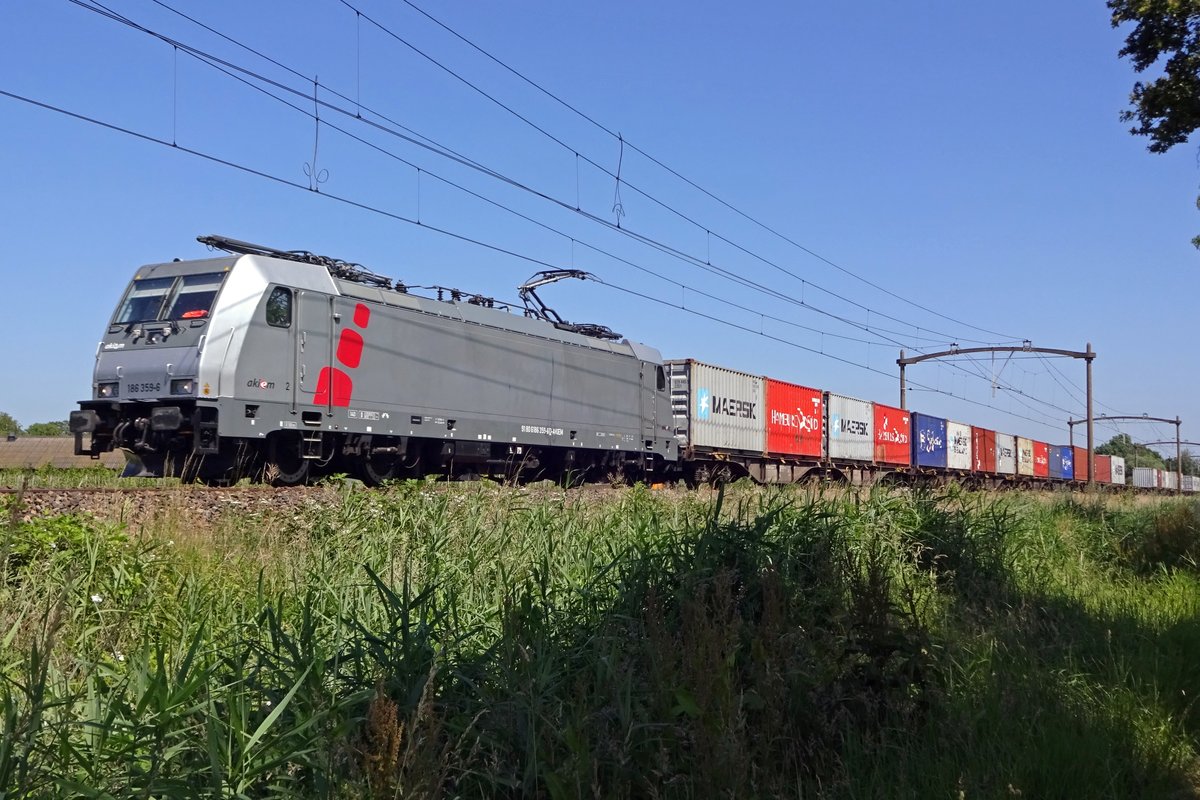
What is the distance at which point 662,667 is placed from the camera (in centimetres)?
450

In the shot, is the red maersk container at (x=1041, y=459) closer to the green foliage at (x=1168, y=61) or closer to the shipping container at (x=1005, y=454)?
the shipping container at (x=1005, y=454)

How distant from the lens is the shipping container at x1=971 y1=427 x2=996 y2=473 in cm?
3975

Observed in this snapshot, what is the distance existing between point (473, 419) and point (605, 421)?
4756mm

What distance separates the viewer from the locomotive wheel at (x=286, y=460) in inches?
556

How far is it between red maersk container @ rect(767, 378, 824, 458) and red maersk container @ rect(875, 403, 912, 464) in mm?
4152

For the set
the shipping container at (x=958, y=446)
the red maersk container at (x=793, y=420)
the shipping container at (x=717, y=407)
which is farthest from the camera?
the shipping container at (x=958, y=446)

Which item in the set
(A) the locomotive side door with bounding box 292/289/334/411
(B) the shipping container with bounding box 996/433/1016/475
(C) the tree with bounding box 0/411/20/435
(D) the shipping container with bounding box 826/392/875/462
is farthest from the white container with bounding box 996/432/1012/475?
(C) the tree with bounding box 0/411/20/435

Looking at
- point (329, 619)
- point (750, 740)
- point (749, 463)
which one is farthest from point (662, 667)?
point (749, 463)

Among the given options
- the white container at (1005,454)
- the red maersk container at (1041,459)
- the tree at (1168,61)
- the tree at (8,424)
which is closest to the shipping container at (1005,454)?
the white container at (1005,454)

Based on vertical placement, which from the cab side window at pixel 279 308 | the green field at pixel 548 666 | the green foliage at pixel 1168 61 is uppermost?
the green foliage at pixel 1168 61

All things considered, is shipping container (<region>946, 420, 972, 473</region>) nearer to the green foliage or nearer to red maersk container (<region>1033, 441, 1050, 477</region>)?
red maersk container (<region>1033, 441, 1050, 477</region>)

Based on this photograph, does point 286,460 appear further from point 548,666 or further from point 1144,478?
point 1144,478

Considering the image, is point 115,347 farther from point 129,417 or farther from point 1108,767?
point 1108,767

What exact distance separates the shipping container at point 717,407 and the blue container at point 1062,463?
1210 inches
